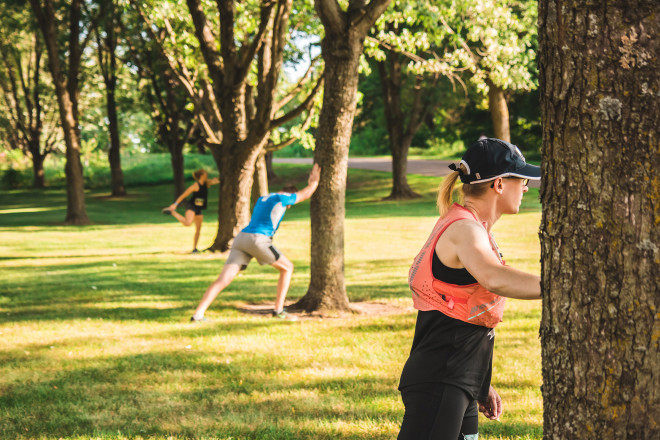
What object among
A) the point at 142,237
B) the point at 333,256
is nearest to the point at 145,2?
the point at 142,237

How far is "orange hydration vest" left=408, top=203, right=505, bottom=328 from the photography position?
9.00 feet

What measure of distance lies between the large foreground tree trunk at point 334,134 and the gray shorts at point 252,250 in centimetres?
72

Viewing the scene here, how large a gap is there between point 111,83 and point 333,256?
26.4 meters

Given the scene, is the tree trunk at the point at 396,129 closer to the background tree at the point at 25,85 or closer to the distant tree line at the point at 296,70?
the distant tree line at the point at 296,70

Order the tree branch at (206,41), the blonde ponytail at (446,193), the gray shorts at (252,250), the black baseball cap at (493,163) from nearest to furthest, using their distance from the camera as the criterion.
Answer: the black baseball cap at (493,163)
the blonde ponytail at (446,193)
the gray shorts at (252,250)
the tree branch at (206,41)

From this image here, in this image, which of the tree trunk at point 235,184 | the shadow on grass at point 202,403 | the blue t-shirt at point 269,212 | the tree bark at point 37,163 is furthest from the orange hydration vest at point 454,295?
the tree bark at point 37,163

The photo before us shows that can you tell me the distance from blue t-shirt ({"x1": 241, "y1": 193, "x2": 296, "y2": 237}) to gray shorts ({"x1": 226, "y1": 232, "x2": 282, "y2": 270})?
8 centimetres

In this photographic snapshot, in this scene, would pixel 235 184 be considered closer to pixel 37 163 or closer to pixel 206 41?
pixel 206 41

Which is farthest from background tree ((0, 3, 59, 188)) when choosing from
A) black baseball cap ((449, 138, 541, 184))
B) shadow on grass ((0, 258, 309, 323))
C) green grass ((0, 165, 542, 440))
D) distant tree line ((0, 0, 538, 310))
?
black baseball cap ((449, 138, 541, 184))

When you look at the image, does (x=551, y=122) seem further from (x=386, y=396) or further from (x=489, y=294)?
(x=386, y=396)

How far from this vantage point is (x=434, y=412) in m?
2.71

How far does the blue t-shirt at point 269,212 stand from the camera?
7910mm

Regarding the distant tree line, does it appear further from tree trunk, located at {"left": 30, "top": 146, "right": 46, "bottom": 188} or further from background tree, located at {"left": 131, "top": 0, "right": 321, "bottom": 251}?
tree trunk, located at {"left": 30, "top": 146, "right": 46, "bottom": 188}

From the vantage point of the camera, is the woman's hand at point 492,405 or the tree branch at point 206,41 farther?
the tree branch at point 206,41
